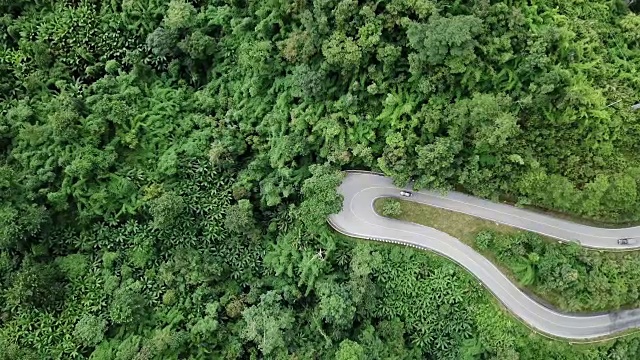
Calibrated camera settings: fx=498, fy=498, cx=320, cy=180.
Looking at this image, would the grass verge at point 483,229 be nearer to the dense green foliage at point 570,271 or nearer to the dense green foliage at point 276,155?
the dense green foliage at point 570,271

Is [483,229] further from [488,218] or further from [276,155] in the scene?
[276,155]

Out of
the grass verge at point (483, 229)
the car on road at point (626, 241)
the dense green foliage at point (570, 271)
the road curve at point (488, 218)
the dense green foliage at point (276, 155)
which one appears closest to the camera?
the dense green foliage at point (570, 271)

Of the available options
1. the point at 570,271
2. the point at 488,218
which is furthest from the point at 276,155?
the point at 570,271

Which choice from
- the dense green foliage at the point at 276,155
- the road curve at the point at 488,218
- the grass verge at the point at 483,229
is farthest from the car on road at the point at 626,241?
the dense green foliage at the point at 276,155

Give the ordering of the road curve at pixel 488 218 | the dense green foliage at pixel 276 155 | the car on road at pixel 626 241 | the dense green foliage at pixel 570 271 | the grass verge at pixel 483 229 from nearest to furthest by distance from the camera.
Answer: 1. the dense green foliage at pixel 570 271
2. the dense green foliage at pixel 276 155
3. the grass verge at pixel 483 229
4. the road curve at pixel 488 218
5. the car on road at pixel 626 241

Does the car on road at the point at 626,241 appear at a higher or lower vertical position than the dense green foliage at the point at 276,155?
lower

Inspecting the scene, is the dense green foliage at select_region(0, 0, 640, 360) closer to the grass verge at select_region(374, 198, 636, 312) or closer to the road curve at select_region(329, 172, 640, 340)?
the road curve at select_region(329, 172, 640, 340)

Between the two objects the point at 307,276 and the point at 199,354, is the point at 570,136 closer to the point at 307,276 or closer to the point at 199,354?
the point at 307,276

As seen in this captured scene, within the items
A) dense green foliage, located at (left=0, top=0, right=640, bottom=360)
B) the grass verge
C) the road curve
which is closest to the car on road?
the road curve
